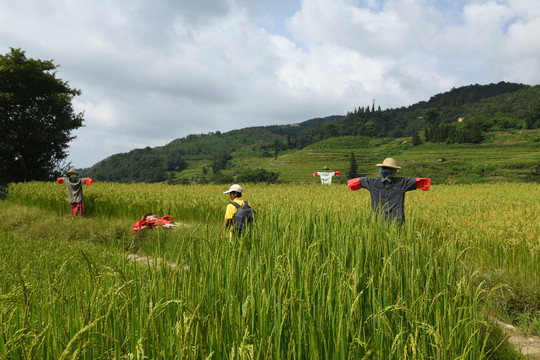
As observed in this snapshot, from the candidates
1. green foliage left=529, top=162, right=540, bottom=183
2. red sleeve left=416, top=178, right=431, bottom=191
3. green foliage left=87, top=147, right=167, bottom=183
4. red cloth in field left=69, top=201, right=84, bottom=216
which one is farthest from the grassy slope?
red cloth in field left=69, top=201, right=84, bottom=216

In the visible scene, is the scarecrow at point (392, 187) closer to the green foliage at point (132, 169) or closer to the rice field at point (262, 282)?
→ the rice field at point (262, 282)

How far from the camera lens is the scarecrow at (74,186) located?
10.7m

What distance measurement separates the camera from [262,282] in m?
2.24

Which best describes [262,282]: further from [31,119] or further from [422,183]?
[31,119]

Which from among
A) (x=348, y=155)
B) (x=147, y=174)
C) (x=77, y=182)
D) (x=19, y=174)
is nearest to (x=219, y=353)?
(x=77, y=182)

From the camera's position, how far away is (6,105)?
2175 centimetres

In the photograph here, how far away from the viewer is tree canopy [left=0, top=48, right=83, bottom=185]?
21.6 metres

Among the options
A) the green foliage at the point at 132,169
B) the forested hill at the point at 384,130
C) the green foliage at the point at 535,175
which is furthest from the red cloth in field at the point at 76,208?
the green foliage at the point at 132,169

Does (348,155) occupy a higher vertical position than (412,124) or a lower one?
lower

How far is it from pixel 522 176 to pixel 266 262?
6269 cm

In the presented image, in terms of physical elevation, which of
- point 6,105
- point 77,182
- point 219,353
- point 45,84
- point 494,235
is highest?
point 45,84

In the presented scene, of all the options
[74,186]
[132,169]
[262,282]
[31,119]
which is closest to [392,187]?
[262,282]

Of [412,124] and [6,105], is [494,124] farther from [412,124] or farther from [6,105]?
[6,105]

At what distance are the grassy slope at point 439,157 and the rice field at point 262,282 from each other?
2150 inches
